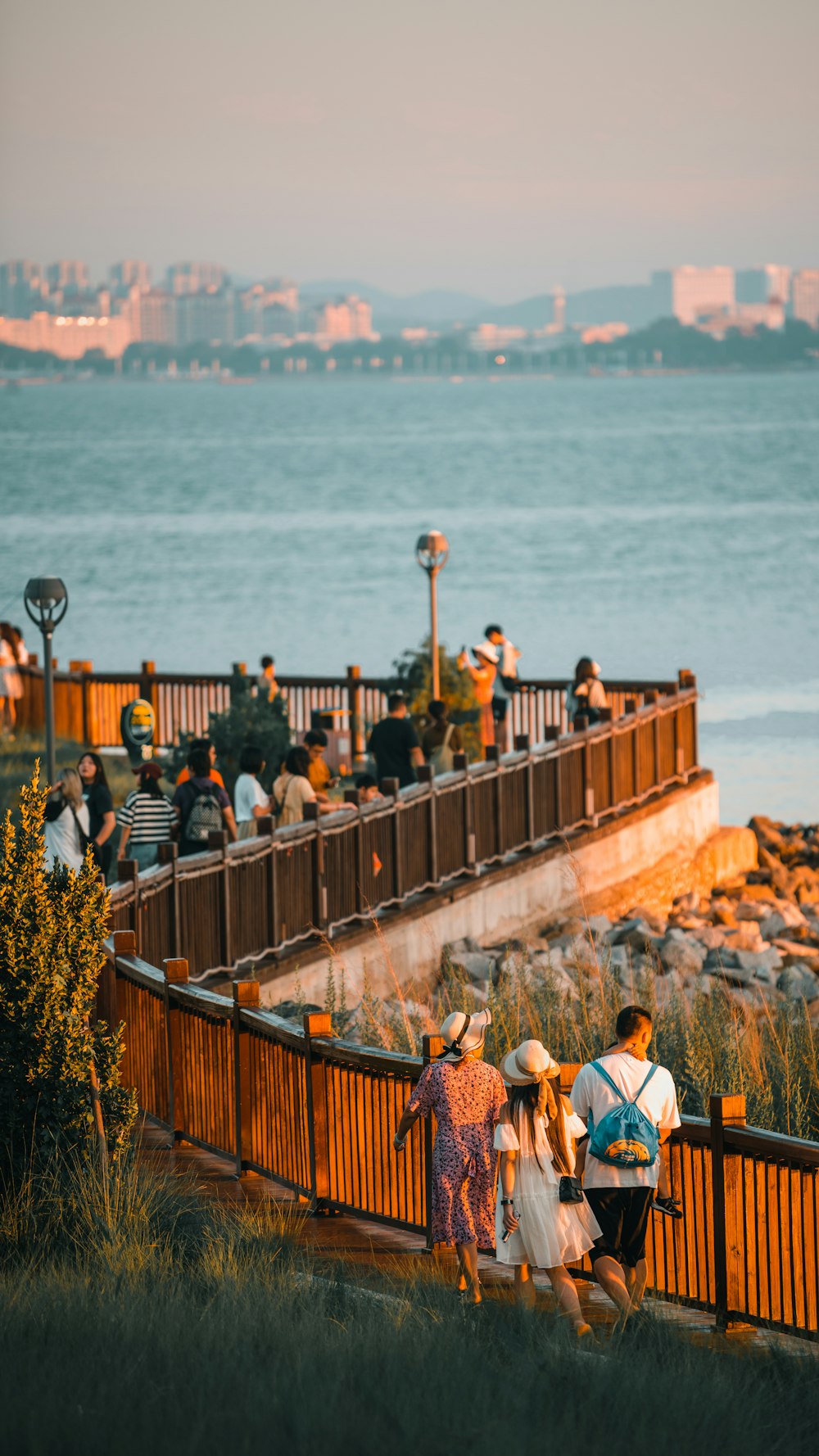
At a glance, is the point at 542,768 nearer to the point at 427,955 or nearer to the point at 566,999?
the point at 427,955

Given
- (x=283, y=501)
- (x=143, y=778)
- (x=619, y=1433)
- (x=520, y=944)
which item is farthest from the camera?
(x=283, y=501)

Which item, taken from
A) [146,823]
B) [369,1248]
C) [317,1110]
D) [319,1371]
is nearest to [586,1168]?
[319,1371]

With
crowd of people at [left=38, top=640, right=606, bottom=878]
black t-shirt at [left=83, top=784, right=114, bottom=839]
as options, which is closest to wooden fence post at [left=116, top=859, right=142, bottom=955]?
crowd of people at [left=38, top=640, right=606, bottom=878]

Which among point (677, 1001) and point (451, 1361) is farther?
point (677, 1001)

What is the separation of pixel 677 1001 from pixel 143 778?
399 centimetres

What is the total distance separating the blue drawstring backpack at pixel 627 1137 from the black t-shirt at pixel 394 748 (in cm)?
1008

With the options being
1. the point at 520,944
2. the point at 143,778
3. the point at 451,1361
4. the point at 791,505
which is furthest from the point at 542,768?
the point at 791,505

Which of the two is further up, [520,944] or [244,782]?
[244,782]

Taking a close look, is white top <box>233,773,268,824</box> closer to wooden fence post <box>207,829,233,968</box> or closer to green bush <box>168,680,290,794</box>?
wooden fence post <box>207,829,233,968</box>

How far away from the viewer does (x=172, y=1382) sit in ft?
19.6

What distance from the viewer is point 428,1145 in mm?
8023

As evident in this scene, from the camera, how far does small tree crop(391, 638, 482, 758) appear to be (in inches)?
847

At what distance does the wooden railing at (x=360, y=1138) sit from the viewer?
7039 millimetres

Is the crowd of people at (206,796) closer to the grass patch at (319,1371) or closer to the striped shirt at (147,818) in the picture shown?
the striped shirt at (147,818)
